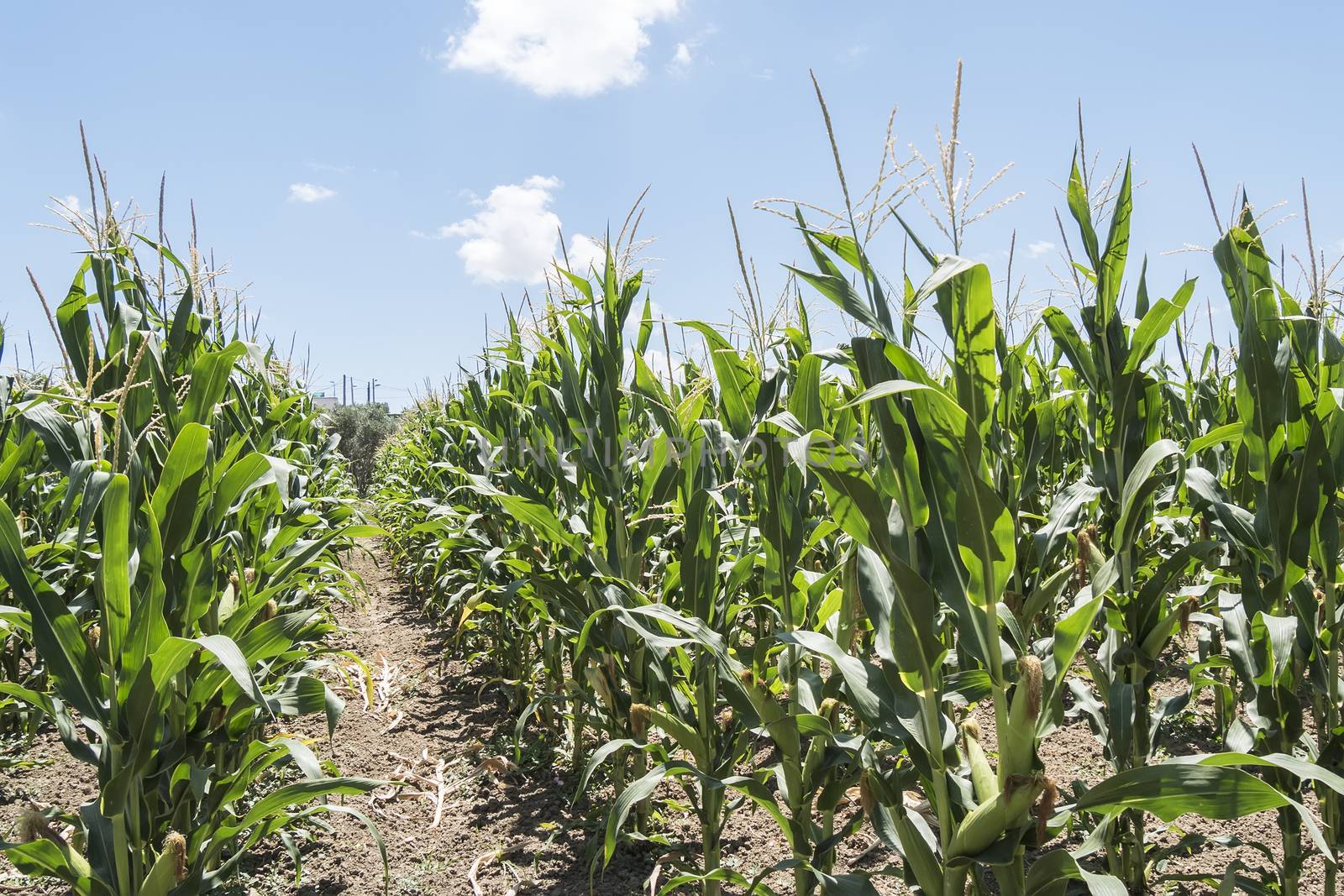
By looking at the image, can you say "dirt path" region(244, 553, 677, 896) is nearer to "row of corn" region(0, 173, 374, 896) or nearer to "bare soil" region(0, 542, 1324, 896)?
"bare soil" region(0, 542, 1324, 896)

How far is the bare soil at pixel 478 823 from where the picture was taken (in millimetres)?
2691

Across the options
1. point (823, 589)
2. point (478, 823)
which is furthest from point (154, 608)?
point (478, 823)

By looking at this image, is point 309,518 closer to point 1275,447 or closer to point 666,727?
point 666,727

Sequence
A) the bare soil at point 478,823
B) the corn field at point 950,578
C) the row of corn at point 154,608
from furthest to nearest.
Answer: the bare soil at point 478,823 → the row of corn at point 154,608 → the corn field at point 950,578

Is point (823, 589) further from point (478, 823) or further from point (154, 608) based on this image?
point (478, 823)

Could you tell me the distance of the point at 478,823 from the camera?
3234mm

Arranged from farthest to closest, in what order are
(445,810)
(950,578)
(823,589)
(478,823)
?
(445,810) < (478,823) < (823,589) < (950,578)

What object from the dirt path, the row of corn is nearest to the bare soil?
the dirt path

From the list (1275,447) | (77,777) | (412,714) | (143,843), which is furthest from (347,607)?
(1275,447)

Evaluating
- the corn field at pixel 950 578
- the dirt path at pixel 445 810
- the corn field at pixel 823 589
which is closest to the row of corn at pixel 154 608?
the corn field at pixel 823 589

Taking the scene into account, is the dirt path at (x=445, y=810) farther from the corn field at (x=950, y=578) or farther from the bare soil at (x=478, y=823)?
the corn field at (x=950, y=578)

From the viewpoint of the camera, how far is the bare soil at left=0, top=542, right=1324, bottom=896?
269 centimetres

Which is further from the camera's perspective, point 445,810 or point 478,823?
point 445,810

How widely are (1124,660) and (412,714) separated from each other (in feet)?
12.0
